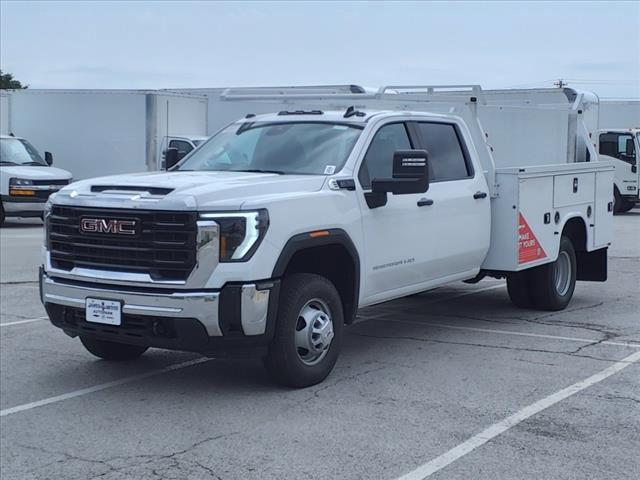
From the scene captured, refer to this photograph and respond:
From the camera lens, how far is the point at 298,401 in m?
6.76

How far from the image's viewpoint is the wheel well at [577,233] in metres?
10.8

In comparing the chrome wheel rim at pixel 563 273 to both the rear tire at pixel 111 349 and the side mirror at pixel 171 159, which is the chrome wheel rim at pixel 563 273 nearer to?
the side mirror at pixel 171 159

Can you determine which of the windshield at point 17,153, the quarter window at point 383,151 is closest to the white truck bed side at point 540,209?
the quarter window at point 383,151

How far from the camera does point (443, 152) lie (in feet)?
29.2

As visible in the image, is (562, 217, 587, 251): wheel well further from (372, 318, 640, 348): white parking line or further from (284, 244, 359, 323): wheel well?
(284, 244, 359, 323): wheel well

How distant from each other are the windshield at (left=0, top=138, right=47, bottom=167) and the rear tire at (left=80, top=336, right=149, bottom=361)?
15.2 metres

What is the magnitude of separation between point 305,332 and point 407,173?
1.46 meters

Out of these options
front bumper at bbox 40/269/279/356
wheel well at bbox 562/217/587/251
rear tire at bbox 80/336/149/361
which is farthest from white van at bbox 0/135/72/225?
front bumper at bbox 40/269/279/356

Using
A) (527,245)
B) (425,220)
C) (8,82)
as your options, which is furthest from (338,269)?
(8,82)

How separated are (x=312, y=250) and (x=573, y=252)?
14.7 ft

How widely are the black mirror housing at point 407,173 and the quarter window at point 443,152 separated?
1.09m

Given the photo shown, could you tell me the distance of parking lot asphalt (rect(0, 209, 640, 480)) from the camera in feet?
18.1

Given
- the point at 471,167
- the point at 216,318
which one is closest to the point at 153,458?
the point at 216,318

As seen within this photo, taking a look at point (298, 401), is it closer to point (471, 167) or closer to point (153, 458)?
point (153, 458)
